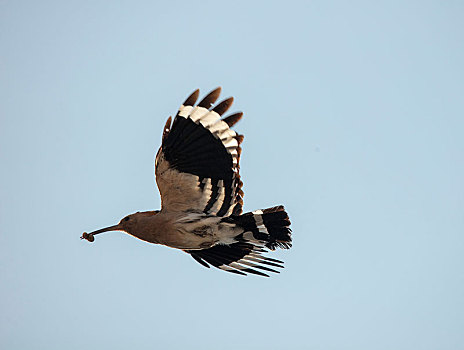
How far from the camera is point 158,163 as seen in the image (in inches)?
246

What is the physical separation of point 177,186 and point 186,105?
614 millimetres

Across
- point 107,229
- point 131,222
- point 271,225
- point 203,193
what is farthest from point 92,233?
point 271,225

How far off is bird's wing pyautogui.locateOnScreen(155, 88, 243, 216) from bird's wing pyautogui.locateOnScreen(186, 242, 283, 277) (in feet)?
1.25

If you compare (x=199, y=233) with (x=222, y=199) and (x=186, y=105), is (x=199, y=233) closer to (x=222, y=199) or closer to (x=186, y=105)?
(x=222, y=199)

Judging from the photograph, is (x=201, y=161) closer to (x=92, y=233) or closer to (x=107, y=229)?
(x=107, y=229)

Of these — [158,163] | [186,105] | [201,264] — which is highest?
[186,105]

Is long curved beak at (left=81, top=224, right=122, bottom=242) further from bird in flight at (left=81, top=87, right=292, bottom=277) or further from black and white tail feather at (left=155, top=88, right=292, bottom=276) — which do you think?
black and white tail feather at (left=155, top=88, right=292, bottom=276)

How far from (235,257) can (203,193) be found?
2.10 feet

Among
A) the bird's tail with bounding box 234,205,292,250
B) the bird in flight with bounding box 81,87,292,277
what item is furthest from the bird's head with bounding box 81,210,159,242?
the bird's tail with bounding box 234,205,292,250

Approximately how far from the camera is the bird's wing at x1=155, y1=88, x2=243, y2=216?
620 centimetres

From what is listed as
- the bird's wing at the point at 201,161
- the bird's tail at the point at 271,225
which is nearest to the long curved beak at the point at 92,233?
the bird's wing at the point at 201,161

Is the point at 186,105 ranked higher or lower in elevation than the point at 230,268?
higher

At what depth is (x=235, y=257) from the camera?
6637mm

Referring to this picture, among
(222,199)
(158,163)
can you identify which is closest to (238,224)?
(222,199)
